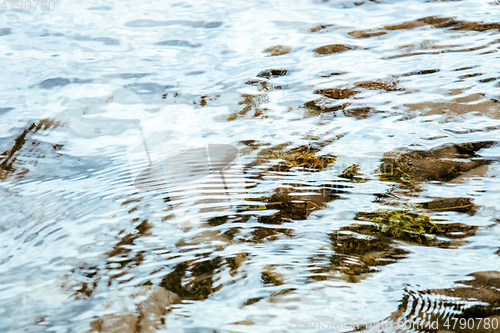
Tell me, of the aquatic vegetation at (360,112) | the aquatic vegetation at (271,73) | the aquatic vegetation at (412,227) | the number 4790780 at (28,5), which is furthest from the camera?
the number 4790780 at (28,5)

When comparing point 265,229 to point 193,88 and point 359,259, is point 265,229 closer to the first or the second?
point 359,259

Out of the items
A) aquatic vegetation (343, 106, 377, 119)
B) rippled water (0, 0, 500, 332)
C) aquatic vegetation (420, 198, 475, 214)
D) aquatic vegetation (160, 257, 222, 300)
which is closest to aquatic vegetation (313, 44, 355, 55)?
rippled water (0, 0, 500, 332)

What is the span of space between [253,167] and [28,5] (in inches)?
237

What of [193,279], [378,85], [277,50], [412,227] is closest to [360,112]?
[378,85]

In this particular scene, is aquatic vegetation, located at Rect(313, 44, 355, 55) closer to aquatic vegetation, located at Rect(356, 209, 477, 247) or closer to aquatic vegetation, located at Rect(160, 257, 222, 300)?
aquatic vegetation, located at Rect(356, 209, 477, 247)

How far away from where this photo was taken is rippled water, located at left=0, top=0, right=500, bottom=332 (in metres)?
2.25

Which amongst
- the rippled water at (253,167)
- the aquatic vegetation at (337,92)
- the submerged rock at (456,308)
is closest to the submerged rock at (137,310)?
the rippled water at (253,167)

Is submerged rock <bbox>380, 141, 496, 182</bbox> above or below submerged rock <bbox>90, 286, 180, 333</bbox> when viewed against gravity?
above

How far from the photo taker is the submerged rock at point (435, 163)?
3.08m

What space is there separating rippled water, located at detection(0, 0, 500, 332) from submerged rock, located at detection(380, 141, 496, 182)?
30mm

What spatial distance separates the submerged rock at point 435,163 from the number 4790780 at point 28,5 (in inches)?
253

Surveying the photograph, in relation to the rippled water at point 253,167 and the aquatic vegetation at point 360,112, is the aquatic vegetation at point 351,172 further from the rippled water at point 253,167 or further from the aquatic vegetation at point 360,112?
the aquatic vegetation at point 360,112

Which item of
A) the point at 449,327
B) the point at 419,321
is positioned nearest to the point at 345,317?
the point at 419,321

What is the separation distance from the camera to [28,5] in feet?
22.4
